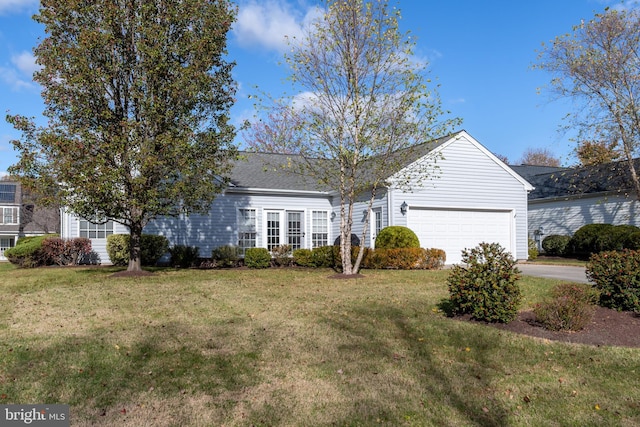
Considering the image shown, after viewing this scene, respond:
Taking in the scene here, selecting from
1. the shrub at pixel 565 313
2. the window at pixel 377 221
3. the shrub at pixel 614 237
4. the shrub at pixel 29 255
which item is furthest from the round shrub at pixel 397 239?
the shrub at pixel 29 255

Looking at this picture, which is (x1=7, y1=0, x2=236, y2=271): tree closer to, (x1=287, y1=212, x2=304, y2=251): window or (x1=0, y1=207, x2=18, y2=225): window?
(x1=287, y1=212, x2=304, y2=251): window

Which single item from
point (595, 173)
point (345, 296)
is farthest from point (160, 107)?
point (595, 173)

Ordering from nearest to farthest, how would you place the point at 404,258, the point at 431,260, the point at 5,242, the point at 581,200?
the point at 404,258, the point at 431,260, the point at 581,200, the point at 5,242

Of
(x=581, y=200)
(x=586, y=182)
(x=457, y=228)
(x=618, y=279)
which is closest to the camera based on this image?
(x=618, y=279)

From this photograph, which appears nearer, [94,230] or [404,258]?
[404,258]

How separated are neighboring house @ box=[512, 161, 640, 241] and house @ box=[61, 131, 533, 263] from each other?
4.47m

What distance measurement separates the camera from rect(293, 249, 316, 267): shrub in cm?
1712

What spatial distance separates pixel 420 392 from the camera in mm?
4645

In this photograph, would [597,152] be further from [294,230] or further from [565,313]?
[565,313]

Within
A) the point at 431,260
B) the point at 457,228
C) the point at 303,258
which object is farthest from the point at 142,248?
the point at 457,228

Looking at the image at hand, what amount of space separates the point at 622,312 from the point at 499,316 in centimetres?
245

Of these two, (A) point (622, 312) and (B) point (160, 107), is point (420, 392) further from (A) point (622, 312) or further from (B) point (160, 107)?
(B) point (160, 107)

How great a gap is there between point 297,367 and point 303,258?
1193 centimetres

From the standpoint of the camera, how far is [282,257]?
57.4 feet
